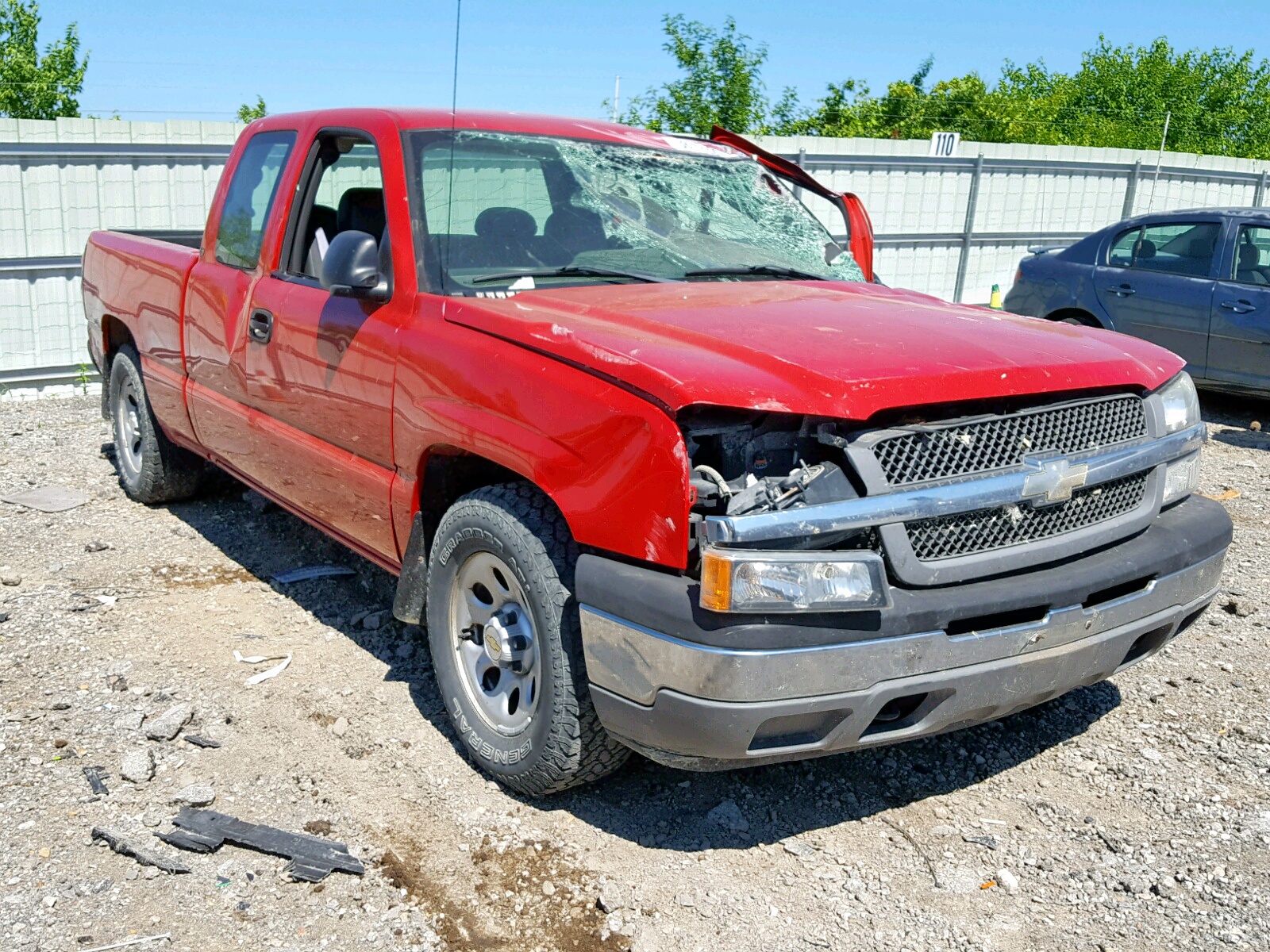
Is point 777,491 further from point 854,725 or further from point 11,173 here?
point 11,173

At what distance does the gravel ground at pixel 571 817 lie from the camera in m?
2.91

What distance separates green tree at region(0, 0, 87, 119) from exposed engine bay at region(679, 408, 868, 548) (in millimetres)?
31582

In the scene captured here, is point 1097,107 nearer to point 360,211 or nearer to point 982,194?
point 982,194

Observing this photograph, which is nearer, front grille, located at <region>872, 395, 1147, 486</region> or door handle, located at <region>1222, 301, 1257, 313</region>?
front grille, located at <region>872, 395, 1147, 486</region>

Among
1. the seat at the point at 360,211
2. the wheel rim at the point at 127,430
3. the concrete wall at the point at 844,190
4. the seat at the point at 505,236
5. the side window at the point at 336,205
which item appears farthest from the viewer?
the concrete wall at the point at 844,190

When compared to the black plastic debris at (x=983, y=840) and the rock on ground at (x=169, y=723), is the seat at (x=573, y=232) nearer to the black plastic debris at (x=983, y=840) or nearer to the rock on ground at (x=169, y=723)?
the rock on ground at (x=169, y=723)

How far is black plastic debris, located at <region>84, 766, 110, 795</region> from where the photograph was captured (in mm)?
3479

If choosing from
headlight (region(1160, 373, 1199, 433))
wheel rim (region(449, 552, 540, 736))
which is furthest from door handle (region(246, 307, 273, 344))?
headlight (region(1160, 373, 1199, 433))

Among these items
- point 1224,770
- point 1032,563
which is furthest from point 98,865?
point 1224,770

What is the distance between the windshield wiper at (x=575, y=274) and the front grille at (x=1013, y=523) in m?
1.42

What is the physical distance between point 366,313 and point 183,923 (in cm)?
191

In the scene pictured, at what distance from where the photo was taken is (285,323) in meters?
4.32

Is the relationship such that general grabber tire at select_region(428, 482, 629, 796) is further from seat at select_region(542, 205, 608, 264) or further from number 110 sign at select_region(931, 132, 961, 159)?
number 110 sign at select_region(931, 132, 961, 159)

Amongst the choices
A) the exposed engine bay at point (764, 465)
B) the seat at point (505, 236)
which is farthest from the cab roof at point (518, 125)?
the exposed engine bay at point (764, 465)
